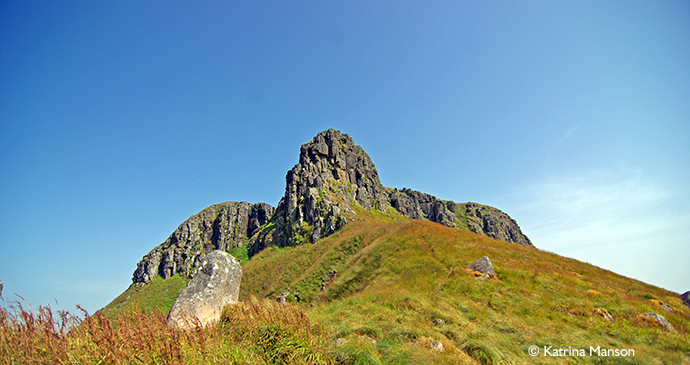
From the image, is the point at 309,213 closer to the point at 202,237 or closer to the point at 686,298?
the point at 686,298

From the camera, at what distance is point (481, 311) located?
10234 mm

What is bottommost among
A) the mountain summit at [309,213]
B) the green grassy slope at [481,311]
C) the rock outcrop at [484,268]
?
the green grassy slope at [481,311]

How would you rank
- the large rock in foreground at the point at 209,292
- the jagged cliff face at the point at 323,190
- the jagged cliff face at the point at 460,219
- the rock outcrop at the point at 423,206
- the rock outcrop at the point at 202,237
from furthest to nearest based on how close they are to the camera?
the jagged cliff face at the point at 460,219
the rock outcrop at the point at 423,206
the rock outcrop at the point at 202,237
the jagged cliff face at the point at 323,190
the large rock in foreground at the point at 209,292

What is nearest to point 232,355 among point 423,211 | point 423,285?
point 423,285

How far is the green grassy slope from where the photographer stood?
6.50 m

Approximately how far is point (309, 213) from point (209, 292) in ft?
197

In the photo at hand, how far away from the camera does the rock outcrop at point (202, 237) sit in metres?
120

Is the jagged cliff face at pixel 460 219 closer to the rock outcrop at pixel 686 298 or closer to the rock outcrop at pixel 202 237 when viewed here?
the rock outcrop at pixel 202 237

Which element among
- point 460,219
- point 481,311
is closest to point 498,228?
point 460,219

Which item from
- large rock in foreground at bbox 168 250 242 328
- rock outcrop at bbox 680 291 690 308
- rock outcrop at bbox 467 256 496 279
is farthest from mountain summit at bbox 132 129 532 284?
rock outcrop at bbox 680 291 690 308

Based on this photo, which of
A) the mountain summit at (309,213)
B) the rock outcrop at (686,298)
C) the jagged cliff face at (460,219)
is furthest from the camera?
the jagged cliff face at (460,219)

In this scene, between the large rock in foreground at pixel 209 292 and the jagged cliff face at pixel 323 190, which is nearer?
the large rock in foreground at pixel 209 292

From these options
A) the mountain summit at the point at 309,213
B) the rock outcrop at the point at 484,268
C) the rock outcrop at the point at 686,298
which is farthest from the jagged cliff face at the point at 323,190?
the rock outcrop at the point at 686,298

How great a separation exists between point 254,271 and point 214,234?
361ft
